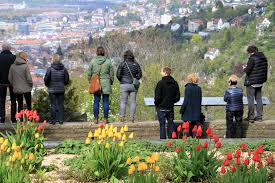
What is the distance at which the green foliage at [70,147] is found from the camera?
9.99 m

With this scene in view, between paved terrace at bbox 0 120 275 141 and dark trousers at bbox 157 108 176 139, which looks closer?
dark trousers at bbox 157 108 176 139

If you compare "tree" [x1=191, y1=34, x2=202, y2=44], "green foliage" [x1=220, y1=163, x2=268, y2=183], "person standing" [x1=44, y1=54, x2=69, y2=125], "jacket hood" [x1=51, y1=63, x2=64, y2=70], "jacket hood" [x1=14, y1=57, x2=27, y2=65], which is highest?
"jacket hood" [x1=14, y1=57, x2=27, y2=65]

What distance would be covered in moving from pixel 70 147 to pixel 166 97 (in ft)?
7.37

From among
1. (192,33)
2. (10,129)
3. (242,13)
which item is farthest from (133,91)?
(242,13)

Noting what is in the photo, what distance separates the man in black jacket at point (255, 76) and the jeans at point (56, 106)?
3551mm

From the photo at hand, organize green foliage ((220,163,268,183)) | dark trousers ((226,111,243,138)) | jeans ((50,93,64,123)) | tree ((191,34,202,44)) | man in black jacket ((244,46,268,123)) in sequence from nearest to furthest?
green foliage ((220,163,268,183))
dark trousers ((226,111,243,138))
man in black jacket ((244,46,268,123))
jeans ((50,93,64,123))
tree ((191,34,202,44))

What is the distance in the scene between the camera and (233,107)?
1163 centimetres

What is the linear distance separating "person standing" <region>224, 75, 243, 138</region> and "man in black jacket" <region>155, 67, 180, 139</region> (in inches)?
36.7

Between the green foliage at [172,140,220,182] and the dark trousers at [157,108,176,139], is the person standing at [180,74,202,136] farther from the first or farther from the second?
the green foliage at [172,140,220,182]

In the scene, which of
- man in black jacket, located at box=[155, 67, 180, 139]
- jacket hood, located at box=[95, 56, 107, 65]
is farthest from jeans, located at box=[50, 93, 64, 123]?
man in black jacket, located at box=[155, 67, 180, 139]

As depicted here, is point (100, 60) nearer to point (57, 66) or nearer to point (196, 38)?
point (57, 66)

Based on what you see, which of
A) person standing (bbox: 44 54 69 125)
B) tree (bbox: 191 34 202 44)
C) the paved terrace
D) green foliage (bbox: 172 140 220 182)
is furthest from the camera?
tree (bbox: 191 34 202 44)

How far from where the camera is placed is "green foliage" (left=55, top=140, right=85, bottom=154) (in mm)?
9992

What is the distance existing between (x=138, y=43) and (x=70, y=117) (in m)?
34.5
